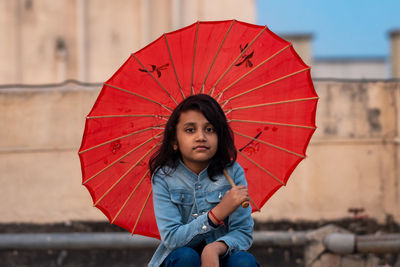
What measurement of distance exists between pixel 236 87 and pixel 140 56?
0.55 m

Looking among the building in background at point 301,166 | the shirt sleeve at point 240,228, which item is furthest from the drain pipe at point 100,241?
the shirt sleeve at point 240,228

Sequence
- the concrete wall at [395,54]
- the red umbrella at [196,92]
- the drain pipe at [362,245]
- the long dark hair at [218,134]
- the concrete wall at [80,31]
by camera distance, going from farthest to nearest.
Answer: the concrete wall at [395,54] < the concrete wall at [80,31] < the drain pipe at [362,245] < the red umbrella at [196,92] < the long dark hair at [218,134]

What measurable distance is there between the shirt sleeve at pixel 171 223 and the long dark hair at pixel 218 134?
12cm

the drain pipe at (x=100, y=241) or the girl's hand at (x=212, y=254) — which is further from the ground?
the girl's hand at (x=212, y=254)

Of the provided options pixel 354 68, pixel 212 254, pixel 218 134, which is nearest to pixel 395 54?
pixel 354 68

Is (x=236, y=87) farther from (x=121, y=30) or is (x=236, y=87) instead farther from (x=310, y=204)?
(x=121, y=30)

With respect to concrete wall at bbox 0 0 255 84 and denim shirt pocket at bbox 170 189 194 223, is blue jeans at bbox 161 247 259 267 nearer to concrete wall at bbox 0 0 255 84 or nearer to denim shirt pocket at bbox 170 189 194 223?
denim shirt pocket at bbox 170 189 194 223

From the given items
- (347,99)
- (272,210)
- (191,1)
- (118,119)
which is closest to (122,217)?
(118,119)

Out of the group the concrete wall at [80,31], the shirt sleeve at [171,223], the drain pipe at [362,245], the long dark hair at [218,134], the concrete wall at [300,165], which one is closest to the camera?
the shirt sleeve at [171,223]

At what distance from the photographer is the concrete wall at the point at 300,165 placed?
7.11m

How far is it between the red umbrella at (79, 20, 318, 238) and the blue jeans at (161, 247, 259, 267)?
1.89ft

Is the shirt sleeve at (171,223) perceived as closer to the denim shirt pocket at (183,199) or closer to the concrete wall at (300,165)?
the denim shirt pocket at (183,199)

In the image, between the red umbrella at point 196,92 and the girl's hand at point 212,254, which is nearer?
the girl's hand at point 212,254

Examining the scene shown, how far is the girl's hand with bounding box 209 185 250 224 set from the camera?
9.61 feet
